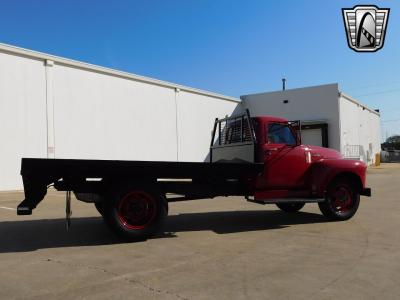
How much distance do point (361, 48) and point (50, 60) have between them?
15513 mm

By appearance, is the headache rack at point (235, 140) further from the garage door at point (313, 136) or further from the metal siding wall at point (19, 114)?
the garage door at point (313, 136)

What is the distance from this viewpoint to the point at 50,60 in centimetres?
2228

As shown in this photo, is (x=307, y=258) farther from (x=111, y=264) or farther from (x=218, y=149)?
(x=218, y=149)

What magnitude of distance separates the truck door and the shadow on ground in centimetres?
91

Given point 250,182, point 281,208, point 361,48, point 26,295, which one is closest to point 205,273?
point 26,295

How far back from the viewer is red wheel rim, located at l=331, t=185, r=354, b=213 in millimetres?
9680

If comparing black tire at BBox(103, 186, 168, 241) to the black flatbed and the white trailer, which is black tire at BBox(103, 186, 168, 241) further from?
the white trailer

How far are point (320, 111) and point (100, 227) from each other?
Answer: 1207 inches

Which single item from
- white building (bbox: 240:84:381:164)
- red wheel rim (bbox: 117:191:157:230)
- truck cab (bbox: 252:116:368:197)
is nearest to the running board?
truck cab (bbox: 252:116:368:197)

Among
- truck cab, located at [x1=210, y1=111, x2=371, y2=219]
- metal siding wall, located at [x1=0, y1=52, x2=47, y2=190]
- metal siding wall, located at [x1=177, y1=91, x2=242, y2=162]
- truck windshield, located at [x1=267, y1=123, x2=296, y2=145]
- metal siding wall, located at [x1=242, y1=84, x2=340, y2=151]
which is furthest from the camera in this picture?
metal siding wall, located at [x1=242, y1=84, x2=340, y2=151]

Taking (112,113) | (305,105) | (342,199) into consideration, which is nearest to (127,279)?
(342,199)

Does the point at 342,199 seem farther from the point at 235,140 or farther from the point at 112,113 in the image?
the point at 112,113

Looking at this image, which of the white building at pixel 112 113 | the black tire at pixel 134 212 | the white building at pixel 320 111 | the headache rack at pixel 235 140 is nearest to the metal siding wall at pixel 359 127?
the white building at pixel 320 111

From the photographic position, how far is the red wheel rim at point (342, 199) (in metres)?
9.68
